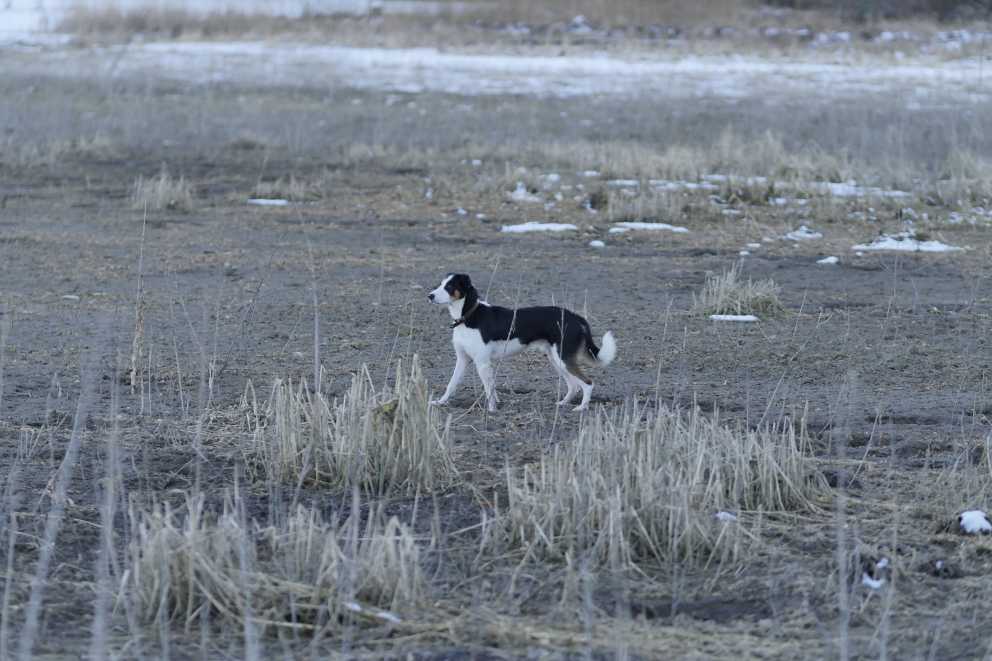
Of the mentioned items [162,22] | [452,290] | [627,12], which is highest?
[627,12]

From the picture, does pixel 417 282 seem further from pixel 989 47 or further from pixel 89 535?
pixel 989 47

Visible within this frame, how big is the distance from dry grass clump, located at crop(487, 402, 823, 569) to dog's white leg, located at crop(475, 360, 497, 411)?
1.30 metres

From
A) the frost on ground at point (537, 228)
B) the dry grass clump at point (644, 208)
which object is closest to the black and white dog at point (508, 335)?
the frost on ground at point (537, 228)

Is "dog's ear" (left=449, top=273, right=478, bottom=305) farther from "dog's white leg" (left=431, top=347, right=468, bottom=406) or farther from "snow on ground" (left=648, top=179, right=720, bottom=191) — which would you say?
"snow on ground" (left=648, top=179, right=720, bottom=191)

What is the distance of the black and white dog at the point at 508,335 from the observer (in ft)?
24.8

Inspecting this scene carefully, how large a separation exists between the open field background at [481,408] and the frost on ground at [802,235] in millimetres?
68

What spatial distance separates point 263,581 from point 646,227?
994cm

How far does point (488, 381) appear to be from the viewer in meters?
7.47

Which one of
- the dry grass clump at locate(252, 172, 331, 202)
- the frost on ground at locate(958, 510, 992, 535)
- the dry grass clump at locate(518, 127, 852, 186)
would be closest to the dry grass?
the dry grass clump at locate(518, 127, 852, 186)

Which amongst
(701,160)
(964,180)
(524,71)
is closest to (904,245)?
(964,180)

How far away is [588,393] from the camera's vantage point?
7.51 m

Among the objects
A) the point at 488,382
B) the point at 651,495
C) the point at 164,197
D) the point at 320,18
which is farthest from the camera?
the point at 320,18

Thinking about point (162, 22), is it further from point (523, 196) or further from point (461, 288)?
point (461, 288)

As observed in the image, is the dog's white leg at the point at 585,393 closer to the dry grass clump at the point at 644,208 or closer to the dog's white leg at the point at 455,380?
the dog's white leg at the point at 455,380
